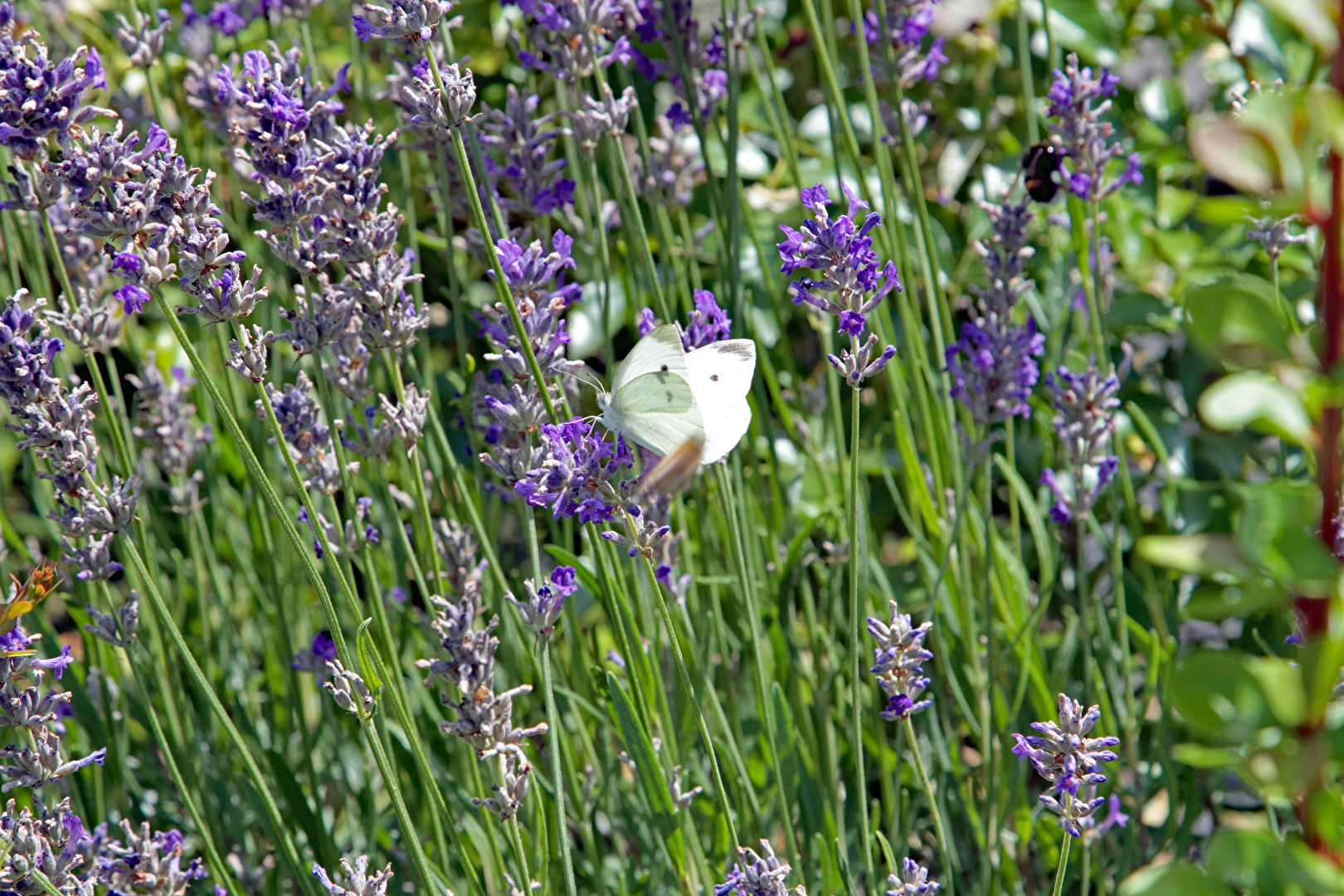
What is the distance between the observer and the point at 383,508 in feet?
5.50

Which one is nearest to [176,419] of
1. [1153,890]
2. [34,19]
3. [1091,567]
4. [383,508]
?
[383,508]

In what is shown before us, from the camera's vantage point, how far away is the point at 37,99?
1064 mm

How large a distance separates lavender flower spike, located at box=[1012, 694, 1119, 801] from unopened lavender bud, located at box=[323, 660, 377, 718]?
64 cm

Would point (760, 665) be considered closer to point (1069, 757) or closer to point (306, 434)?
point (1069, 757)

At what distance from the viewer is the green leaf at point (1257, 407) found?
1.45 feet

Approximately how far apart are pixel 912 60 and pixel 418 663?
1.23 metres

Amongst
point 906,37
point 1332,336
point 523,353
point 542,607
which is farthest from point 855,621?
point 906,37

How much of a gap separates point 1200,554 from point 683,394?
755mm

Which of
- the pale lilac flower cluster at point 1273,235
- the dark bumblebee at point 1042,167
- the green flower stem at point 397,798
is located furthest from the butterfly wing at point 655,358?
the pale lilac flower cluster at point 1273,235

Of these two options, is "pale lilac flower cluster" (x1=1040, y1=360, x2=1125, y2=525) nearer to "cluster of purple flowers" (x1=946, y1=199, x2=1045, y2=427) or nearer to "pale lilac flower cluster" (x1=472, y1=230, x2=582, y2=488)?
"cluster of purple flowers" (x1=946, y1=199, x2=1045, y2=427)

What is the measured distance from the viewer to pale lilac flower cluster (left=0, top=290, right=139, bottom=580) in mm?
1107

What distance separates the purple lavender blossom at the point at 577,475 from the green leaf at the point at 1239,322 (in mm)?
614

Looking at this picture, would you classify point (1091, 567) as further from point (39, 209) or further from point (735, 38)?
point (39, 209)

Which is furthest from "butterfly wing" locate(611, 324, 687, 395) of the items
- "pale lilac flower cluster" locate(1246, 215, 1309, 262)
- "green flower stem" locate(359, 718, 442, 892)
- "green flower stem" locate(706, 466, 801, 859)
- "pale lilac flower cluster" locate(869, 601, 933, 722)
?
"pale lilac flower cluster" locate(1246, 215, 1309, 262)
